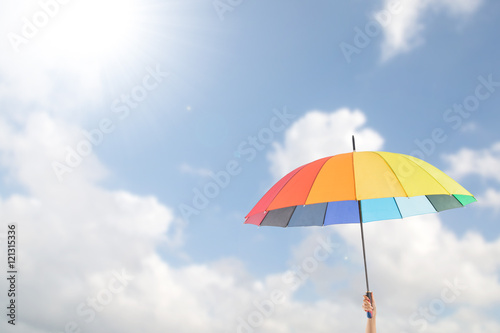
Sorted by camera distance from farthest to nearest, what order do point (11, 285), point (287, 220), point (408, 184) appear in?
point (11, 285)
point (287, 220)
point (408, 184)

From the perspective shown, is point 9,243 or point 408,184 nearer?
point 408,184

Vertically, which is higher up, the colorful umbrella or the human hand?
the colorful umbrella

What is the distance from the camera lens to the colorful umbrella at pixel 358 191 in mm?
3754

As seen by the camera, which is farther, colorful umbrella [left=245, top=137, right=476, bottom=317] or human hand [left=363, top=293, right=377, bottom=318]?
human hand [left=363, top=293, right=377, bottom=318]

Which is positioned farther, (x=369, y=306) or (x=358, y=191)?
→ (x=369, y=306)

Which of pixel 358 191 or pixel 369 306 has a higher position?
pixel 358 191

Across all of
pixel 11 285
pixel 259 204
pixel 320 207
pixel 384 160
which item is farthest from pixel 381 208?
pixel 11 285

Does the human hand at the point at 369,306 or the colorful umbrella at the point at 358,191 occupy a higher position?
the colorful umbrella at the point at 358,191

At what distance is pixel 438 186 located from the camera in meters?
4.00

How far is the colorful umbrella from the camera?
12.3 ft

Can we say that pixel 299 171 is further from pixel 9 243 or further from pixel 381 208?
pixel 9 243

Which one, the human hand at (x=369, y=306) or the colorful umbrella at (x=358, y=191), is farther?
the human hand at (x=369, y=306)

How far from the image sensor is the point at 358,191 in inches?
144

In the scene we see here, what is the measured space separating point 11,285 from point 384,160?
8049 millimetres
